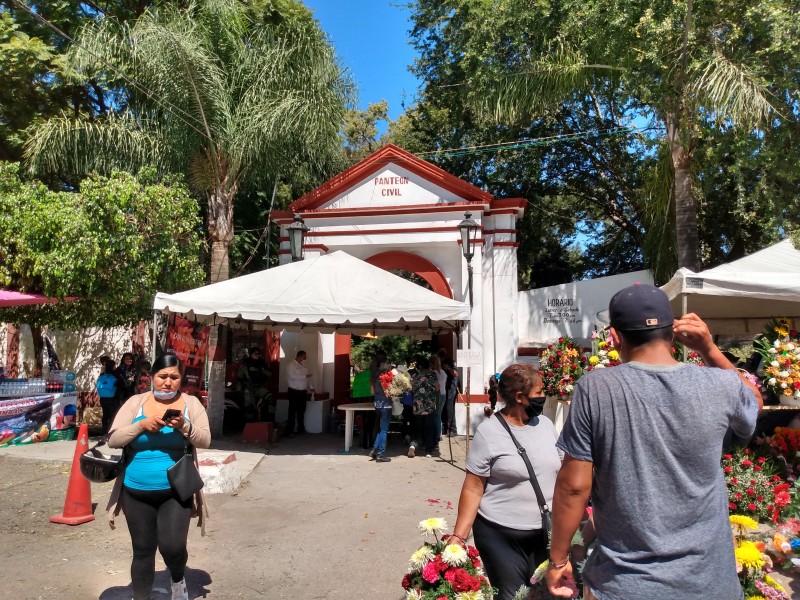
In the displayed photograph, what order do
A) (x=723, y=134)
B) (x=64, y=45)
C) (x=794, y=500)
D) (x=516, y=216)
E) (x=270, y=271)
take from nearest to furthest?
(x=794, y=500) < (x=723, y=134) < (x=270, y=271) < (x=516, y=216) < (x=64, y=45)

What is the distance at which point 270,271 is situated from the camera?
11211 millimetres

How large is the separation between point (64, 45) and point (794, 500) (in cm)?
1673

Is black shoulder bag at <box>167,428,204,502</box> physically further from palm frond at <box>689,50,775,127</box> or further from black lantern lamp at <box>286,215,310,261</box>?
black lantern lamp at <box>286,215,310,261</box>

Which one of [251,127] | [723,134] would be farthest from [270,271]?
[723,134]

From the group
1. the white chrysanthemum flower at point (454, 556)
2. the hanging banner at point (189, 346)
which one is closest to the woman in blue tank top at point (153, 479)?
the white chrysanthemum flower at point (454, 556)

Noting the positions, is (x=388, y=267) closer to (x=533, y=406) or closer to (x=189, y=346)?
(x=189, y=346)

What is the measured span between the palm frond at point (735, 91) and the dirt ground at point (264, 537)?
606 centimetres

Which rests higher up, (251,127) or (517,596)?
(251,127)

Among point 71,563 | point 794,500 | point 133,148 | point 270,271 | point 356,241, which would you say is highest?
point 133,148

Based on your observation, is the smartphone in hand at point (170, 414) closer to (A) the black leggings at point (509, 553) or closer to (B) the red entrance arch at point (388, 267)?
(A) the black leggings at point (509, 553)

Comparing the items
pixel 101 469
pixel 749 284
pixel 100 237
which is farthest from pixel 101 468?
pixel 100 237

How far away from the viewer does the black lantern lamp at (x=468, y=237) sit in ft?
37.1

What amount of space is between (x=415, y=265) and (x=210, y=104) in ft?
17.4

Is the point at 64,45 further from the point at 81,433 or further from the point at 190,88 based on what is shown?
the point at 81,433
